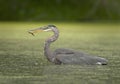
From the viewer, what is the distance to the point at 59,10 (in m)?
36.2

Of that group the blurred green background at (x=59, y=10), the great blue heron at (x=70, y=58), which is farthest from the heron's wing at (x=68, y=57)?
the blurred green background at (x=59, y=10)

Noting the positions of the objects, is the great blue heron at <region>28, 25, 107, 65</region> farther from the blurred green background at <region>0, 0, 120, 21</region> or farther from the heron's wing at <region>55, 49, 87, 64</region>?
the blurred green background at <region>0, 0, 120, 21</region>

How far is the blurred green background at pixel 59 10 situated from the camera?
3503cm

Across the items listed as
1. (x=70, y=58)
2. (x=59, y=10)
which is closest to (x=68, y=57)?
(x=70, y=58)

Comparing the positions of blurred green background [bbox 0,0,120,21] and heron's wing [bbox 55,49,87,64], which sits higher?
heron's wing [bbox 55,49,87,64]

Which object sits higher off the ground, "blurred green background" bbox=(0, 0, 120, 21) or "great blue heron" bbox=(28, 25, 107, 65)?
"great blue heron" bbox=(28, 25, 107, 65)

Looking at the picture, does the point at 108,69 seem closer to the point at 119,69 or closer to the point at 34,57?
the point at 119,69

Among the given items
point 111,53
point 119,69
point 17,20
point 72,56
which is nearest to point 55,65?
point 72,56

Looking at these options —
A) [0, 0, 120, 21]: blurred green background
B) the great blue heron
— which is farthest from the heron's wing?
[0, 0, 120, 21]: blurred green background

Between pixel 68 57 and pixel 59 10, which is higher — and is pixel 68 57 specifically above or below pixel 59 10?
above

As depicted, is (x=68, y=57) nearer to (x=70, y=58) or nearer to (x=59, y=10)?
(x=70, y=58)

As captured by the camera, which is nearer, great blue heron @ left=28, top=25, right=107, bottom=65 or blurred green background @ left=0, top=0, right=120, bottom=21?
great blue heron @ left=28, top=25, right=107, bottom=65

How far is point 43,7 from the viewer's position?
36.4 meters

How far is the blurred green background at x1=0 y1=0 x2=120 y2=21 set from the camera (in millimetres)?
35031
